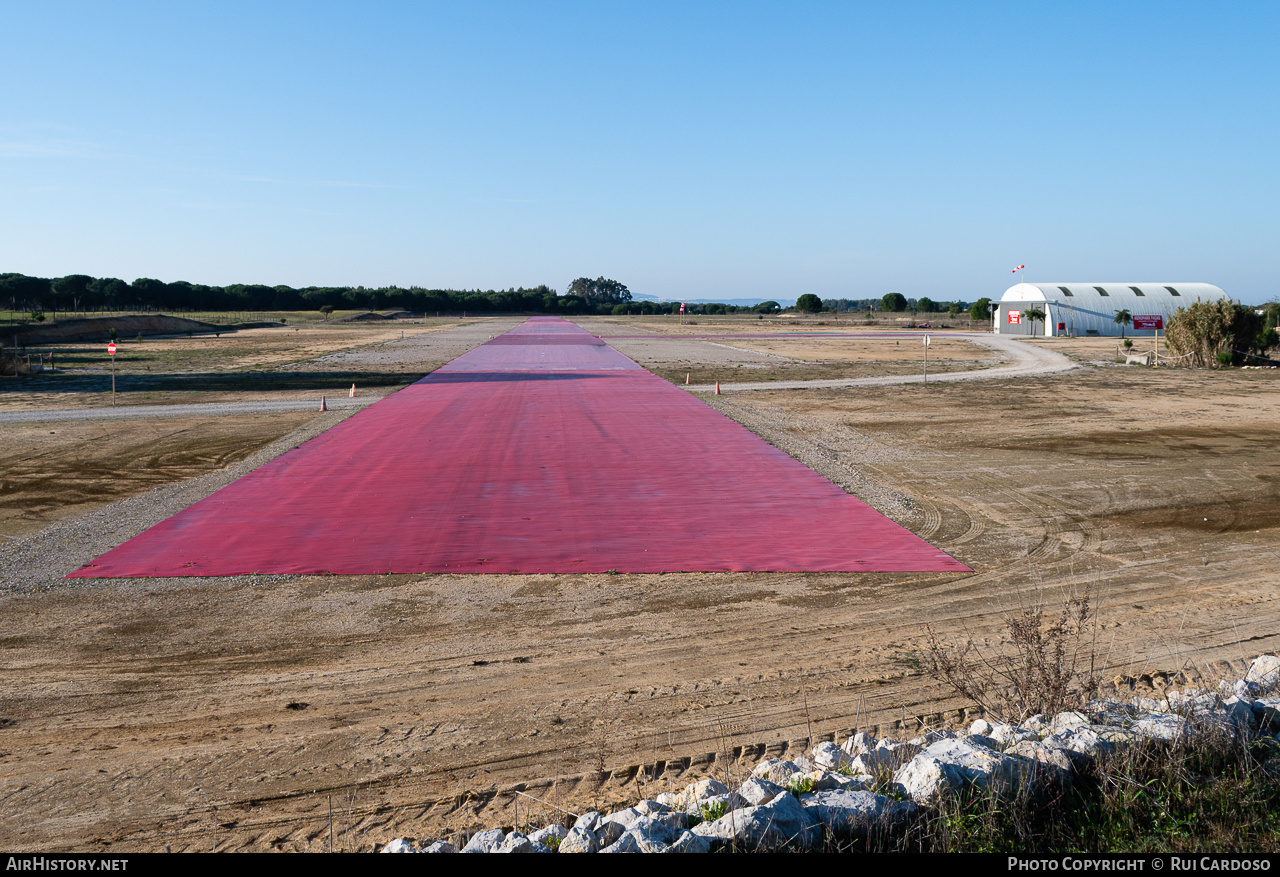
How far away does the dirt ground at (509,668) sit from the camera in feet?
15.9

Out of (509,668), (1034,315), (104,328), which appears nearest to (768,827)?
(509,668)

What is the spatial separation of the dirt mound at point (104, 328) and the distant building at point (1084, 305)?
6272cm

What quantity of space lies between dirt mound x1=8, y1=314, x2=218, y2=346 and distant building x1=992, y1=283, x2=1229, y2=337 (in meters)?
62.7

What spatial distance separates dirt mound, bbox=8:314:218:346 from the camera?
54.4 meters

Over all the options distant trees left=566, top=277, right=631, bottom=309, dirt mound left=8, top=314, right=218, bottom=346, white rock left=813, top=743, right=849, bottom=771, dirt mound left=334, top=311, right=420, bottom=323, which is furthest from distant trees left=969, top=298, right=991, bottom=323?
distant trees left=566, top=277, right=631, bottom=309

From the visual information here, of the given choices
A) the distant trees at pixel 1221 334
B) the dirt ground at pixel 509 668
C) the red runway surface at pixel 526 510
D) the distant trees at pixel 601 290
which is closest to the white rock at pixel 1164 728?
the dirt ground at pixel 509 668

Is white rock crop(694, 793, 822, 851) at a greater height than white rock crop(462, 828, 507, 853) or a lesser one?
greater

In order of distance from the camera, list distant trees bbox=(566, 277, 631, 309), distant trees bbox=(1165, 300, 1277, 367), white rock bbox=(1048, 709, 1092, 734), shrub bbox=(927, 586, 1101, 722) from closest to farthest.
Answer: white rock bbox=(1048, 709, 1092, 734), shrub bbox=(927, 586, 1101, 722), distant trees bbox=(1165, 300, 1277, 367), distant trees bbox=(566, 277, 631, 309)

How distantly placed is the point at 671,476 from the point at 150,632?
315 inches

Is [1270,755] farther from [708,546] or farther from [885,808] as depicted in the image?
[708,546]

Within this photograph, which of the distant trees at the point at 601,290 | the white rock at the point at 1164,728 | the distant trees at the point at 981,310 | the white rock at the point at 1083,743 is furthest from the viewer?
the distant trees at the point at 601,290

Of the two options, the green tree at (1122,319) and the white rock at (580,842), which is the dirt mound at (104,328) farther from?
the green tree at (1122,319)

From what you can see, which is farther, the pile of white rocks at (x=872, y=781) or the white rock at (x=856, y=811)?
the white rock at (x=856, y=811)

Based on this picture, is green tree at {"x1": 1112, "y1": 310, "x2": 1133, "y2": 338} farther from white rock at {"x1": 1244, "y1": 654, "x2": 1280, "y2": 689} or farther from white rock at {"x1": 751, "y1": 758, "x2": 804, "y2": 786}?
white rock at {"x1": 751, "y1": 758, "x2": 804, "y2": 786}
